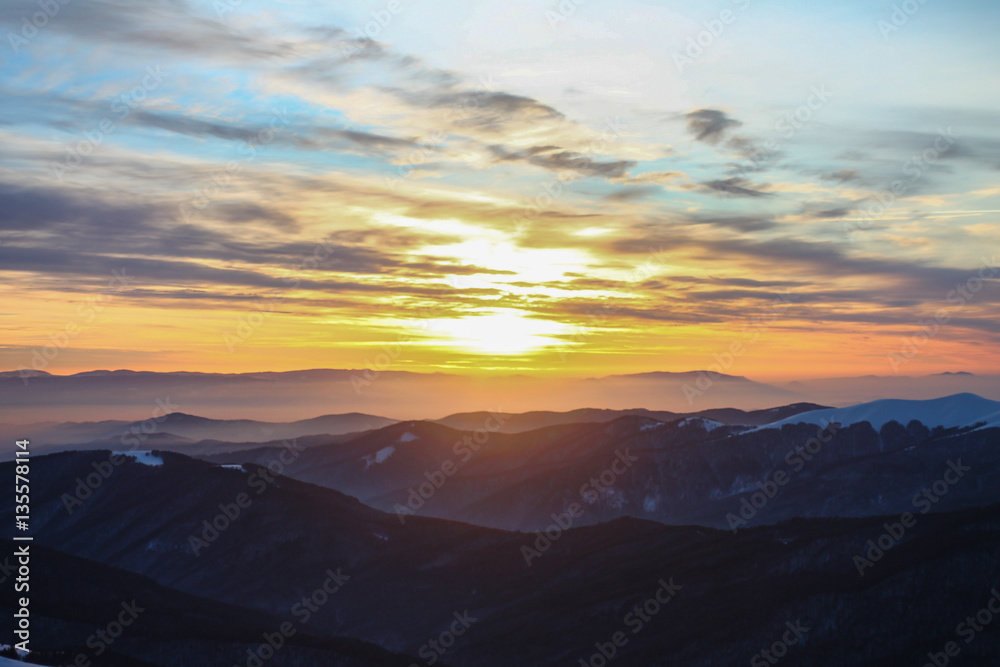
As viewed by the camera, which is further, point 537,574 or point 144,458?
point 144,458

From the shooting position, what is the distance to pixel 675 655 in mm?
92625

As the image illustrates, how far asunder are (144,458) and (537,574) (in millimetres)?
104397

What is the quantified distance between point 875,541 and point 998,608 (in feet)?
61.7

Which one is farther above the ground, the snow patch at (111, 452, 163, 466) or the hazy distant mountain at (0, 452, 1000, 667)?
the snow patch at (111, 452, 163, 466)

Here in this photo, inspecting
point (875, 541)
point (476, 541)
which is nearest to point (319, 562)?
point (476, 541)

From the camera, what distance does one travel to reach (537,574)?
13400 cm

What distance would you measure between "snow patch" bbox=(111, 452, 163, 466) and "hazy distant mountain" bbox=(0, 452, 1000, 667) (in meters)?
1.95

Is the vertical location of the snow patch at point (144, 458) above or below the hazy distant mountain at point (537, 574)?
above

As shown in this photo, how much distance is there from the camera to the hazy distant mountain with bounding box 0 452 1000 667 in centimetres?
9162

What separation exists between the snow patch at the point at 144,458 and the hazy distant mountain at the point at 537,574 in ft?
6.41

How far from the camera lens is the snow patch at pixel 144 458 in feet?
A: 627

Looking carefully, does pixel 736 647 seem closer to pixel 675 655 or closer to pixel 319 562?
pixel 675 655

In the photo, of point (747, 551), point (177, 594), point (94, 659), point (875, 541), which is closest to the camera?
point (94, 659)

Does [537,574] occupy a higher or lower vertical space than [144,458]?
lower
